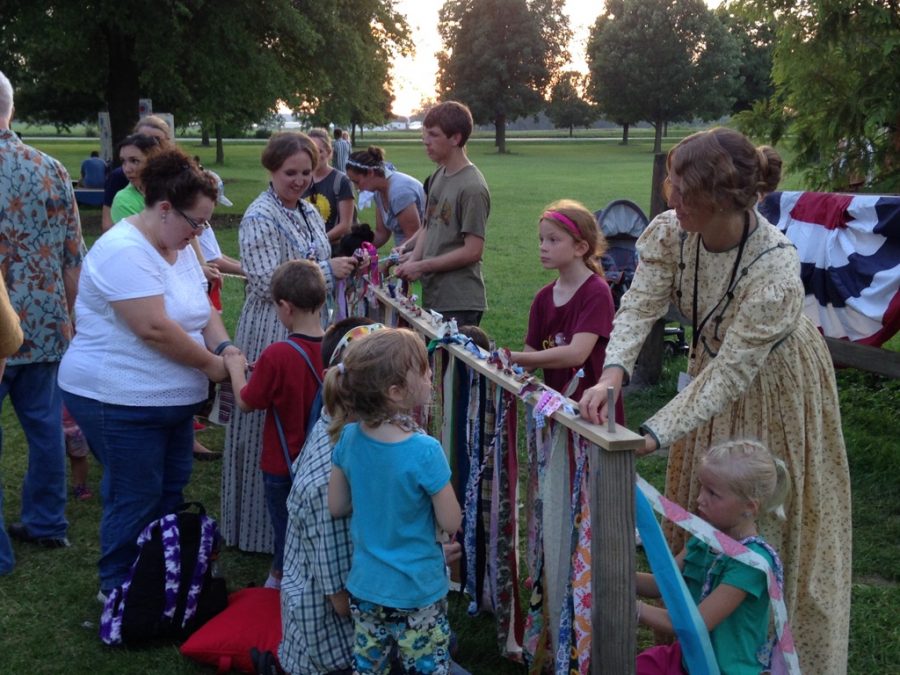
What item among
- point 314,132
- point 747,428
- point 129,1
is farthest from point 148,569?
point 129,1

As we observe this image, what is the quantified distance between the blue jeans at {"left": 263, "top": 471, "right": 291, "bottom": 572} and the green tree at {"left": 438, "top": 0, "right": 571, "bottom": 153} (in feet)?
222

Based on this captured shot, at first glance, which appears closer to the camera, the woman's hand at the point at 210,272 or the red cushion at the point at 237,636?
the red cushion at the point at 237,636

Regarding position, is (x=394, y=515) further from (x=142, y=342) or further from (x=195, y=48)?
(x=195, y=48)

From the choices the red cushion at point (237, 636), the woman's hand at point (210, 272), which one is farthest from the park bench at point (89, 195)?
the red cushion at point (237, 636)

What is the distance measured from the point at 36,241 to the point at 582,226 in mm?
2633

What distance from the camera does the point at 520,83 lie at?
71875mm

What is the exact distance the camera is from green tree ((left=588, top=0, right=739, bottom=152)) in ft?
212

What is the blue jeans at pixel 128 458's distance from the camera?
379cm

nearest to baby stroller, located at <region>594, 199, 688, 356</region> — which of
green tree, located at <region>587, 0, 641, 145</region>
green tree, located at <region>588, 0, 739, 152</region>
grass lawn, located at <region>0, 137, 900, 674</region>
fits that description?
grass lawn, located at <region>0, 137, 900, 674</region>

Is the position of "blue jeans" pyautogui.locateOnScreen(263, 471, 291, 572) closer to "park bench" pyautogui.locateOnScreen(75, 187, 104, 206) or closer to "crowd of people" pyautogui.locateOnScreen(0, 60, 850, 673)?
"crowd of people" pyautogui.locateOnScreen(0, 60, 850, 673)

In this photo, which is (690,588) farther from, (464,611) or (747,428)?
(464,611)

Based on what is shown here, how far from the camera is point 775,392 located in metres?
3.06

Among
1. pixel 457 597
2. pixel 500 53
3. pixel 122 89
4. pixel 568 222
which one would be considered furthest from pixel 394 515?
pixel 500 53

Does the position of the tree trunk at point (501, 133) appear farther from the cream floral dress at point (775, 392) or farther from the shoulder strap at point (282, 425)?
the cream floral dress at point (775, 392)
